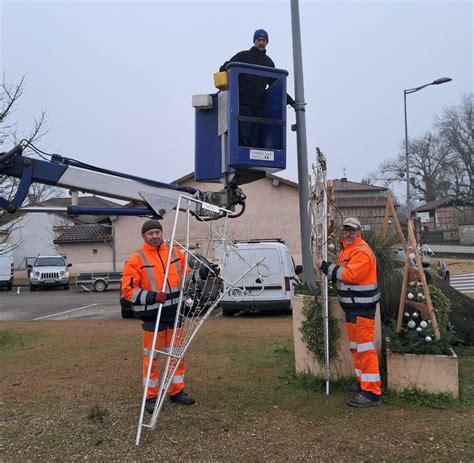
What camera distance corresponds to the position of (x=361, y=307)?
16.7ft

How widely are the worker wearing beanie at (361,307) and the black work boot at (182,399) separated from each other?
5.49 ft

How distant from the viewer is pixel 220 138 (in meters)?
5.29

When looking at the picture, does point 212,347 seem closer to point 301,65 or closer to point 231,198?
point 231,198

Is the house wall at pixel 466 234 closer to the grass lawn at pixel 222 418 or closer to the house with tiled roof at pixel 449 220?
the house with tiled roof at pixel 449 220

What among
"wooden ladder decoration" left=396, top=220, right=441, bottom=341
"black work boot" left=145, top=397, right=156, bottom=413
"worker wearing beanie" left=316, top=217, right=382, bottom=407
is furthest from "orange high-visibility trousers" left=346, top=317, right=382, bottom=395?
"black work boot" left=145, top=397, right=156, bottom=413

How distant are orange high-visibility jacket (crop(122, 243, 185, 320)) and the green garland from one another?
1.55 m

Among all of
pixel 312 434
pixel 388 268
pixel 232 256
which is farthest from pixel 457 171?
pixel 312 434

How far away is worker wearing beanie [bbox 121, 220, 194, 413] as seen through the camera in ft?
16.4

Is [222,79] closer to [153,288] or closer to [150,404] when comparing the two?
[153,288]

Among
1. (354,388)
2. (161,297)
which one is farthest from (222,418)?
(354,388)

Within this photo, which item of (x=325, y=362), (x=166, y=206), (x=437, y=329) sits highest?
(x=166, y=206)

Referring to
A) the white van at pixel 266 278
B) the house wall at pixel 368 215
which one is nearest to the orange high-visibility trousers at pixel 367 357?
the house wall at pixel 368 215

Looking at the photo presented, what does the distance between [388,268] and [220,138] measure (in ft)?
11.7

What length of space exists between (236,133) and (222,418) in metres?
2.85
